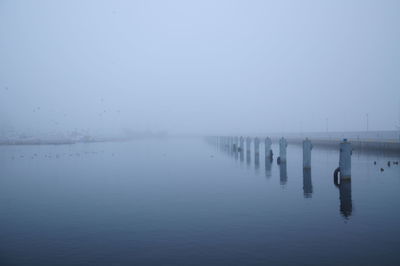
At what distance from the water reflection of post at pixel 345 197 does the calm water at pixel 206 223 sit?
0.17 ft

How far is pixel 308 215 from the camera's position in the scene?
1559 centimetres

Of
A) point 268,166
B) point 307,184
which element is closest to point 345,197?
point 307,184

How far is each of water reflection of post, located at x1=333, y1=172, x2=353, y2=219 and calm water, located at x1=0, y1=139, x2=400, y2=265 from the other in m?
0.05

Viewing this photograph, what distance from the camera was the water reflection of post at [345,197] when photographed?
16.1m

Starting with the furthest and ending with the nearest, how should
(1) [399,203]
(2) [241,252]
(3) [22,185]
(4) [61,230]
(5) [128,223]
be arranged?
(3) [22,185]
(1) [399,203]
(5) [128,223]
(4) [61,230]
(2) [241,252]

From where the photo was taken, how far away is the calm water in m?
10.8

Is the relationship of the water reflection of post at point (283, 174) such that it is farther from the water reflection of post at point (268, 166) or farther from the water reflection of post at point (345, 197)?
the water reflection of post at point (345, 197)

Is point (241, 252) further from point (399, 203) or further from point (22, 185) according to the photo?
point (22, 185)

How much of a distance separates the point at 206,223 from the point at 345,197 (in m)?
10.1

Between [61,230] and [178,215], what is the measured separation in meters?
5.70

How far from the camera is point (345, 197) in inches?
763

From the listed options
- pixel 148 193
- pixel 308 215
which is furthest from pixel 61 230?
pixel 308 215

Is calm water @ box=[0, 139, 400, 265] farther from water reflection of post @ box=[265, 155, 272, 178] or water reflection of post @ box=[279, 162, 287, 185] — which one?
water reflection of post @ box=[265, 155, 272, 178]

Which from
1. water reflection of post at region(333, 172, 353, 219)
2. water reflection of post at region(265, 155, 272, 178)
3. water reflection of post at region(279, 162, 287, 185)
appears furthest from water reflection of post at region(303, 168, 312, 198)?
water reflection of post at region(265, 155, 272, 178)
